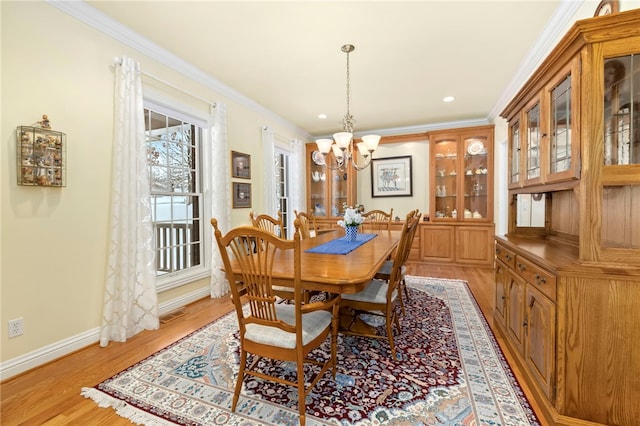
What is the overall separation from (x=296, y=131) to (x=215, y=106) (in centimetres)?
235

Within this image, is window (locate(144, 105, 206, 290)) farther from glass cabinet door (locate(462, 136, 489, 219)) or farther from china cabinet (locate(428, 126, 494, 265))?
glass cabinet door (locate(462, 136, 489, 219))

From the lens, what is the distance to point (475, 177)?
17.2 feet

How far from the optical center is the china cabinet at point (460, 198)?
504 cm

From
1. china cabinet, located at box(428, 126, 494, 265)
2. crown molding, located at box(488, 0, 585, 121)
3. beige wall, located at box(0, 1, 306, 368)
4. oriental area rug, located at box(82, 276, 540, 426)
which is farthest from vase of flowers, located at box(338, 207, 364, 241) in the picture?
china cabinet, located at box(428, 126, 494, 265)

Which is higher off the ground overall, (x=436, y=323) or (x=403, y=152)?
(x=403, y=152)

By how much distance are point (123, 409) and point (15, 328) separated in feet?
3.57

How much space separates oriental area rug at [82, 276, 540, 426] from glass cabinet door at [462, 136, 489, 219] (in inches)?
126

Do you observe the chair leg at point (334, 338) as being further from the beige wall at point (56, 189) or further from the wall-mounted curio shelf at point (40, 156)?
the wall-mounted curio shelf at point (40, 156)

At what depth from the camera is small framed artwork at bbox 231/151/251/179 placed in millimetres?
3952

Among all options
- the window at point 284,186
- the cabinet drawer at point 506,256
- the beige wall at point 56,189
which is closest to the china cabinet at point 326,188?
the window at point 284,186

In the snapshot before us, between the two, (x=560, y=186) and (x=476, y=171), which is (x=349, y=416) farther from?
(x=476, y=171)

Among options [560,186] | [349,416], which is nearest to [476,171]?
[560,186]

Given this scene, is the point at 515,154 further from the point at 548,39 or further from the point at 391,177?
the point at 391,177

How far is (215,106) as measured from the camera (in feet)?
11.8
